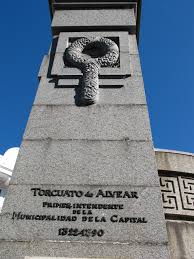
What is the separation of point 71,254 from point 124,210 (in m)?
0.92

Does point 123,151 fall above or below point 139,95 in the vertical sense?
below

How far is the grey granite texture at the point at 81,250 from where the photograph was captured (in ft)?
12.1

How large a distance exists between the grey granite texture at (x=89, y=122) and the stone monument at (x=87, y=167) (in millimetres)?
17

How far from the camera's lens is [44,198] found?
430 centimetres

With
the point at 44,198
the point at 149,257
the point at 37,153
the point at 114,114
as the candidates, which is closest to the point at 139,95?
the point at 114,114

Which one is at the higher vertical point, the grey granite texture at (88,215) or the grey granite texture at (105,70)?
the grey granite texture at (105,70)

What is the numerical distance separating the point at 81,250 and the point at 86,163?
53.5 inches

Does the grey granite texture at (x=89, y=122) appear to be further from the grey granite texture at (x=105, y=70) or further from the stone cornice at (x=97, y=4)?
the stone cornice at (x=97, y=4)

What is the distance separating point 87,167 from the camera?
465 cm

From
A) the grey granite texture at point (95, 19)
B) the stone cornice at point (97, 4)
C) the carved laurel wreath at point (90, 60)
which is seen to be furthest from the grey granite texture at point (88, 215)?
the stone cornice at point (97, 4)

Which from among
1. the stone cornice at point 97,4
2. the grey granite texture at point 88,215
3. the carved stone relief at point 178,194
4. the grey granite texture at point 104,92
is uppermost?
the stone cornice at point 97,4

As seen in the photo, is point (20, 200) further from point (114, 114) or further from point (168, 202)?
point (168, 202)

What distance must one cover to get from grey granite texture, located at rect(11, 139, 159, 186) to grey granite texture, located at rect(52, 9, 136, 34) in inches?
142

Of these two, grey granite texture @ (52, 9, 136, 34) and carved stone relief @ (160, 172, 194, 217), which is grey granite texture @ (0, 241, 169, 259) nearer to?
carved stone relief @ (160, 172, 194, 217)
